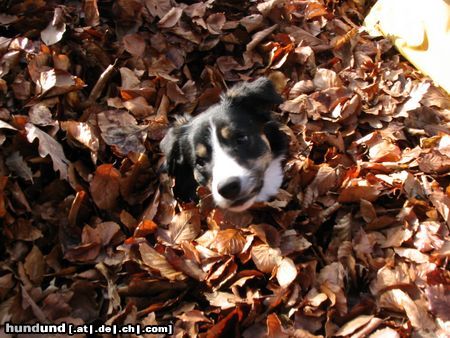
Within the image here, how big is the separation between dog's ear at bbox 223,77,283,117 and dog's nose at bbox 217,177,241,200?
0.67 meters

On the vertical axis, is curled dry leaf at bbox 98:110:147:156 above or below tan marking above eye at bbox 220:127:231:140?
below

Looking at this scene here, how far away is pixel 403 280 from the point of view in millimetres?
2451

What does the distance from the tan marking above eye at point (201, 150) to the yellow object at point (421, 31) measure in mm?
2137

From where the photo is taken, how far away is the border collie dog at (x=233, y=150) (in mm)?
2670

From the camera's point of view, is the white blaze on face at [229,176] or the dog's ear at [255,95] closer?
the white blaze on face at [229,176]

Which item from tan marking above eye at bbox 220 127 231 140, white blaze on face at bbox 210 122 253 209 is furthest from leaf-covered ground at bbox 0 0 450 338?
tan marking above eye at bbox 220 127 231 140

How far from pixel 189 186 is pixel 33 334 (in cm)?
132

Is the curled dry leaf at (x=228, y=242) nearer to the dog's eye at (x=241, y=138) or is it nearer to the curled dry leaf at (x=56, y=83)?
the dog's eye at (x=241, y=138)

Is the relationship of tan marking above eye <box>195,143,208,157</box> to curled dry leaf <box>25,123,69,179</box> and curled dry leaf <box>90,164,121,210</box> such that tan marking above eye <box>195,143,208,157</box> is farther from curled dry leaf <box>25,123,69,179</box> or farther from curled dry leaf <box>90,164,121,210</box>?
curled dry leaf <box>25,123,69,179</box>

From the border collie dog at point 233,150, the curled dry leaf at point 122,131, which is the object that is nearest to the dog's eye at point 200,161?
the border collie dog at point 233,150

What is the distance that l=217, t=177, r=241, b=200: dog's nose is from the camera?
257 centimetres

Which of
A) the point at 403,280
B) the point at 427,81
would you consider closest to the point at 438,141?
the point at 427,81

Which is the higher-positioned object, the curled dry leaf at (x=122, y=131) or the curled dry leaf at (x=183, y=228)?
the curled dry leaf at (x=122, y=131)

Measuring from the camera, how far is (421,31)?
12.8ft
